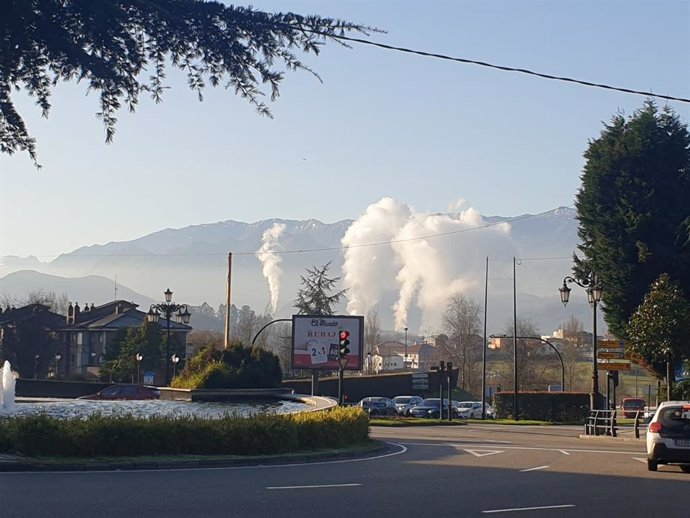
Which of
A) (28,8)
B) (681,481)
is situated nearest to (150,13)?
(28,8)

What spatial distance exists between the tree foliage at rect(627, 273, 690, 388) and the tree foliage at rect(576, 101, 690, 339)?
38.9 feet

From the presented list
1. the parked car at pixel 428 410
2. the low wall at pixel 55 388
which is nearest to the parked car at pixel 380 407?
the parked car at pixel 428 410

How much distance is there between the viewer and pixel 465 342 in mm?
115875

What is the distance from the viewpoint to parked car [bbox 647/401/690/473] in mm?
19766

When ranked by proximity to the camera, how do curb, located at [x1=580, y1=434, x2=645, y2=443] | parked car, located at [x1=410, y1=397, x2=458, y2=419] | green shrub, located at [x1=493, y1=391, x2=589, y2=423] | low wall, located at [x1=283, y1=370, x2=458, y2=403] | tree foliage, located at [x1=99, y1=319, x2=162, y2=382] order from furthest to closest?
low wall, located at [x1=283, y1=370, x2=458, y2=403] < tree foliage, located at [x1=99, y1=319, x2=162, y2=382] < parked car, located at [x1=410, y1=397, x2=458, y2=419] < green shrub, located at [x1=493, y1=391, x2=589, y2=423] < curb, located at [x1=580, y1=434, x2=645, y2=443]

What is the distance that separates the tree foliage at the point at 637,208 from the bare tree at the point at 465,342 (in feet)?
198

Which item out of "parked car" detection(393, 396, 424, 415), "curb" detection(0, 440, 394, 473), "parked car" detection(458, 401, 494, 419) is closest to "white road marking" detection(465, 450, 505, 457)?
"curb" detection(0, 440, 394, 473)

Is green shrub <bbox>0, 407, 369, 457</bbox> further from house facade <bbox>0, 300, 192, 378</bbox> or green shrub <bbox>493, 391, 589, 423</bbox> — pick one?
house facade <bbox>0, 300, 192, 378</bbox>

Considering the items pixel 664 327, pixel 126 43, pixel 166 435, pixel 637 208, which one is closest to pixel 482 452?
pixel 166 435

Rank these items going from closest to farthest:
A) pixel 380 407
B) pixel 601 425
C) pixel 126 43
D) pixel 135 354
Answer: pixel 126 43 < pixel 601 425 < pixel 380 407 < pixel 135 354

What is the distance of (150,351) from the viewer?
240ft

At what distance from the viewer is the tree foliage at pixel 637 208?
1900 inches

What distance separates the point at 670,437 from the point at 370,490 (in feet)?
24.5

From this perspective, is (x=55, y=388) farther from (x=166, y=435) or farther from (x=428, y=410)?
(x=166, y=435)
